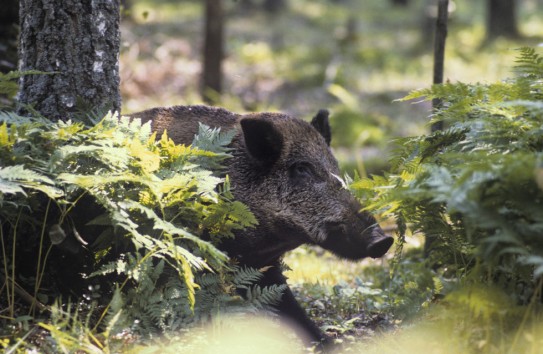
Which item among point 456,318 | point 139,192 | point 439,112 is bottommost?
point 456,318

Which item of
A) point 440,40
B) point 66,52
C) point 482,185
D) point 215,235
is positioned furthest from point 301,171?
point 482,185

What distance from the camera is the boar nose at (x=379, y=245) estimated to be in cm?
546

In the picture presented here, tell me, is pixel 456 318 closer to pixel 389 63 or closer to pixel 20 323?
pixel 20 323

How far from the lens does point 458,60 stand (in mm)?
21156

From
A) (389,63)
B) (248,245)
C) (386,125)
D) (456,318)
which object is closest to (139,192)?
(248,245)

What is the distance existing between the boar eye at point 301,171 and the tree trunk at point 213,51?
28.0 ft

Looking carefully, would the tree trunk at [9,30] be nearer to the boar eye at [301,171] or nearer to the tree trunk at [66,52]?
the tree trunk at [66,52]

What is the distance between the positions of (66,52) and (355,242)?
257 cm

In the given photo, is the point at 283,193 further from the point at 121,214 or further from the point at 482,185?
the point at 482,185

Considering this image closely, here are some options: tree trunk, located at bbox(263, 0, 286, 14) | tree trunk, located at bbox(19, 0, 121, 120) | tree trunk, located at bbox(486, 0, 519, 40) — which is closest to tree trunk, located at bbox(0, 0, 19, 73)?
tree trunk, located at bbox(19, 0, 121, 120)

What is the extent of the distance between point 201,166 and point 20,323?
1.52m

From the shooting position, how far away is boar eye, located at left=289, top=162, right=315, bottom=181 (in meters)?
6.04

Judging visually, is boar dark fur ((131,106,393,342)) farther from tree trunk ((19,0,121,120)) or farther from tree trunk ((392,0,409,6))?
tree trunk ((392,0,409,6))

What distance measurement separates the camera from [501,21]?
79.6 ft
